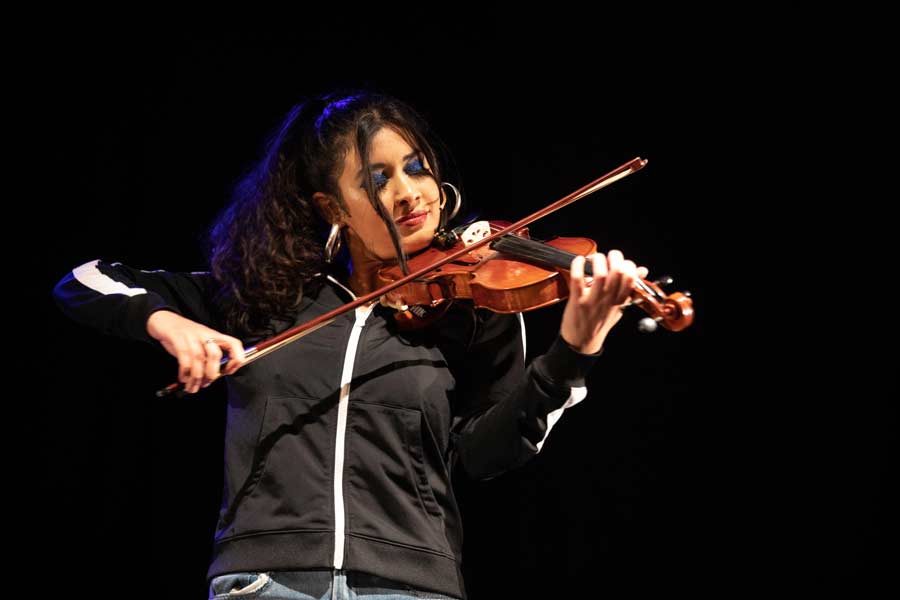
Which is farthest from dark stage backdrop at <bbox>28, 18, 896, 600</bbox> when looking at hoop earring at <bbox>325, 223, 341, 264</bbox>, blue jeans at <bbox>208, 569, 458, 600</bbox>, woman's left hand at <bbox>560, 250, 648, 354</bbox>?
woman's left hand at <bbox>560, 250, 648, 354</bbox>

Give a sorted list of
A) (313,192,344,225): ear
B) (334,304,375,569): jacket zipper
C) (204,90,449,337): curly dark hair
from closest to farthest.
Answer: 1. (334,304,375,569): jacket zipper
2. (204,90,449,337): curly dark hair
3. (313,192,344,225): ear

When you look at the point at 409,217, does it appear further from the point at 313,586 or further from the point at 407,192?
the point at 313,586

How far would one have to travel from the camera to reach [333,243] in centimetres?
155

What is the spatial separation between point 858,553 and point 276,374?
1.41 metres

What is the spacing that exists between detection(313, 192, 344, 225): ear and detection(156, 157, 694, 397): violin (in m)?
0.16

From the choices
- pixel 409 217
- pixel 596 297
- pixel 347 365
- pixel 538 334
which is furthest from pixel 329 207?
pixel 538 334

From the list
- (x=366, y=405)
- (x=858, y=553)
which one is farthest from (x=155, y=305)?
(x=858, y=553)

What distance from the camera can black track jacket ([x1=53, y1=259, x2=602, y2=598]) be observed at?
127 centimetres

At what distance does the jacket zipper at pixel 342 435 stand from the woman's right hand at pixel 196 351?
0.20 metres

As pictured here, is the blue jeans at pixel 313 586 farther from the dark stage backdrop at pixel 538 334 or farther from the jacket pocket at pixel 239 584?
the dark stage backdrop at pixel 538 334

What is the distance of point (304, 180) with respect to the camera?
163 centimetres

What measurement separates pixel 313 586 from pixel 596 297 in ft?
1.83

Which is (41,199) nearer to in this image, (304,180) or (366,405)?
(304,180)

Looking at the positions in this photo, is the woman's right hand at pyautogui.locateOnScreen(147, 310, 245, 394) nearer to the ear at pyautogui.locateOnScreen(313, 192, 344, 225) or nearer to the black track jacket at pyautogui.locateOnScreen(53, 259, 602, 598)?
the black track jacket at pyautogui.locateOnScreen(53, 259, 602, 598)
